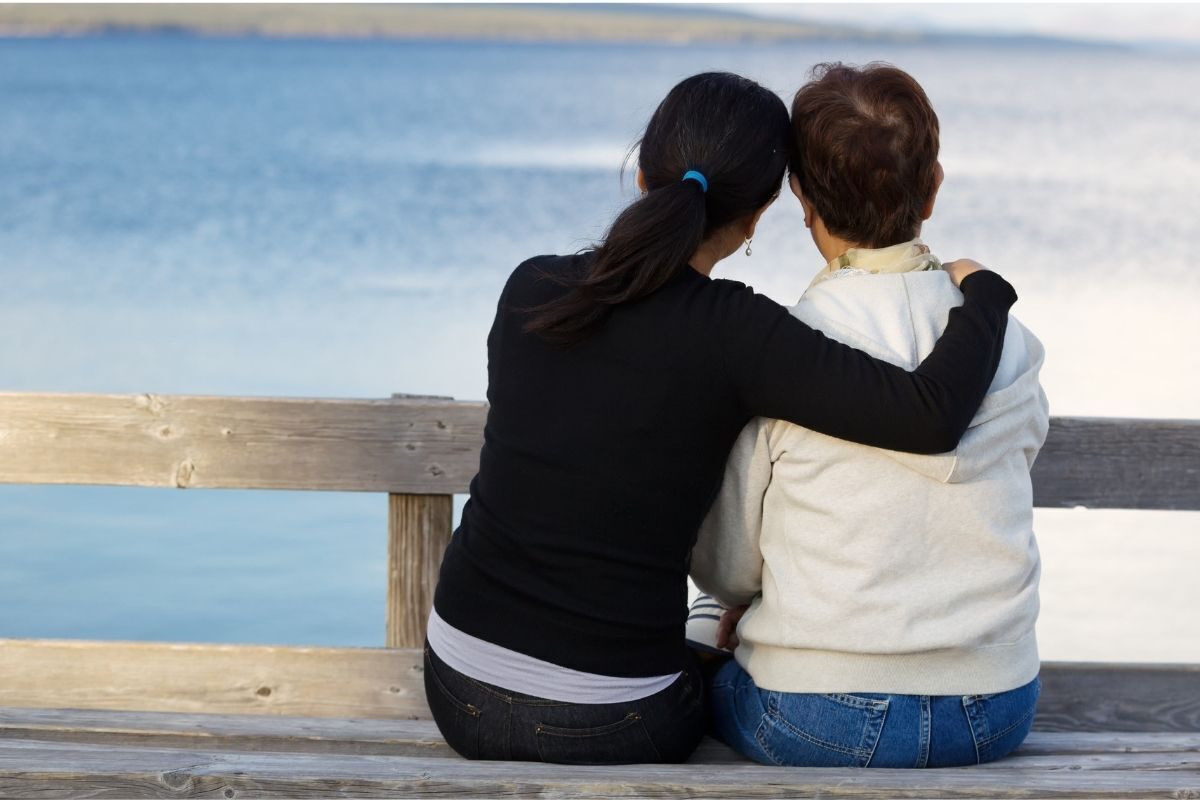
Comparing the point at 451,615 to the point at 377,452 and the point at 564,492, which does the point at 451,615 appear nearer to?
the point at 564,492

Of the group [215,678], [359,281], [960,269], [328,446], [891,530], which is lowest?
[359,281]

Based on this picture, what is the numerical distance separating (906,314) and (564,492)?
526 mm

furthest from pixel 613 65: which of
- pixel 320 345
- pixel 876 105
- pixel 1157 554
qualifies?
pixel 876 105

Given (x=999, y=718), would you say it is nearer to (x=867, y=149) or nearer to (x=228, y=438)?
(x=867, y=149)

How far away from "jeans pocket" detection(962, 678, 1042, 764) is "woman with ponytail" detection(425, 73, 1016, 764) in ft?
1.26

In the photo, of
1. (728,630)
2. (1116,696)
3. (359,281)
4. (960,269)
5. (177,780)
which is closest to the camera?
(177,780)

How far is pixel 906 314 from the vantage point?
74.6 inches

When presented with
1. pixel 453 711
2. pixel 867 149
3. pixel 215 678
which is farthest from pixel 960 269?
pixel 215 678

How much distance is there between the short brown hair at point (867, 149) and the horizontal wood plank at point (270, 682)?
106 centimetres

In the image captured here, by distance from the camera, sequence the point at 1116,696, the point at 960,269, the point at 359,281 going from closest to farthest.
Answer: the point at 960,269, the point at 1116,696, the point at 359,281

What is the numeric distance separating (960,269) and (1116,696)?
107 cm

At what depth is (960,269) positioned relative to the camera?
6.57 ft

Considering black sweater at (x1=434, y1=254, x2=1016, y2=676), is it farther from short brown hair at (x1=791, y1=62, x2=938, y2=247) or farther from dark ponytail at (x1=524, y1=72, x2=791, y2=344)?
short brown hair at (x1=791, y1=62, x2=938, y2=247)

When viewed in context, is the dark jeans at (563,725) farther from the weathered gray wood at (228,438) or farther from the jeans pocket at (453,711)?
the weathered gray wood at (228,438)
